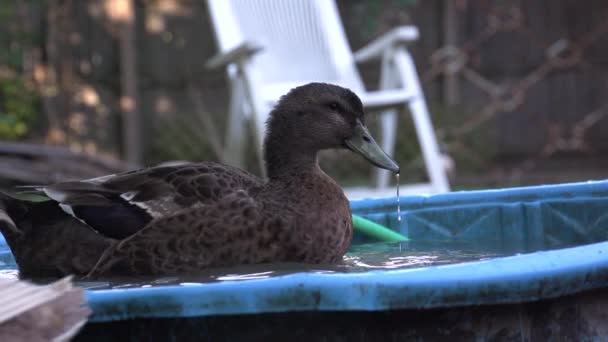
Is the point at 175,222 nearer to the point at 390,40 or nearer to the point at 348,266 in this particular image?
the point at 348,266

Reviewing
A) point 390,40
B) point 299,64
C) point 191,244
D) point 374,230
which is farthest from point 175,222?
point 299,64

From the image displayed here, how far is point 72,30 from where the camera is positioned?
823 cm

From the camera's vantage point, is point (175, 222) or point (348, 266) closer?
point (175, 222)

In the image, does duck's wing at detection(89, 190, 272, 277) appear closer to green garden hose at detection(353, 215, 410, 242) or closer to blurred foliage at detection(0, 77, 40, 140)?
green garden hose at detection(353, 215, 410, 242)

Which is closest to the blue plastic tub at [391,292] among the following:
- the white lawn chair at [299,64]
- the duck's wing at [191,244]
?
the duck's wing at [191,244]

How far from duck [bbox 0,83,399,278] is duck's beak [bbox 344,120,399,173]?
156mm

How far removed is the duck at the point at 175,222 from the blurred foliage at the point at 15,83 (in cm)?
556

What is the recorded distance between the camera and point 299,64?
6.10 m

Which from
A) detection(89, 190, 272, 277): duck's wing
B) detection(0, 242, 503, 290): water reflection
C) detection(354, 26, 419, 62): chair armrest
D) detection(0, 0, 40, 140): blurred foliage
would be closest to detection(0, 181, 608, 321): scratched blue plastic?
detection(0, 242, 503, 290): water reflection

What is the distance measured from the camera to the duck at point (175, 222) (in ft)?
7.64

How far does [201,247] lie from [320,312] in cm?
70

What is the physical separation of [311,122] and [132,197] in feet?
1.86

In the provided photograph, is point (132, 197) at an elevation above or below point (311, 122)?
below

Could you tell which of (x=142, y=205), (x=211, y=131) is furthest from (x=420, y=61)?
(x=142, y=205)
